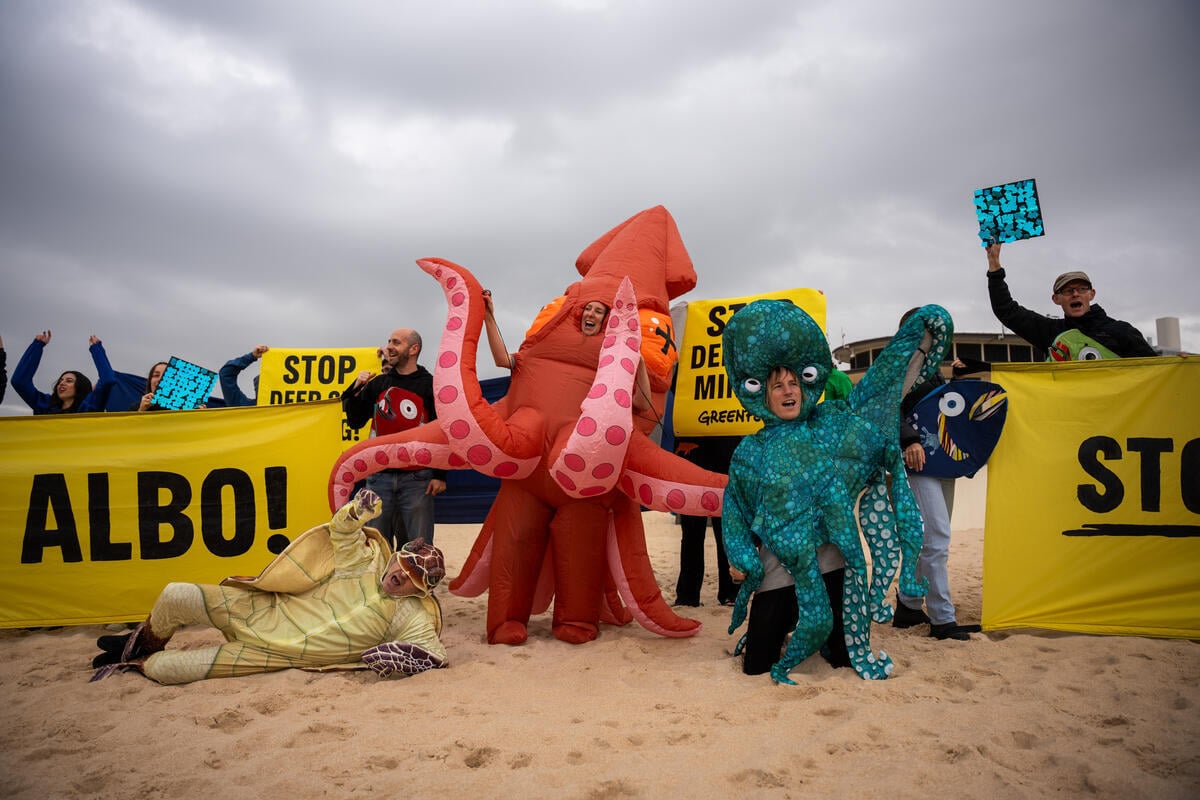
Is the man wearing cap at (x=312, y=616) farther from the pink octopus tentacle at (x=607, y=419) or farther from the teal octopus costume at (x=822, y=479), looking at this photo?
the teal octopus costume at (x=822, y=479)

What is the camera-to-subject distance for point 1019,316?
4.70 meters

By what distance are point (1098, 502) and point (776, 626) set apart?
211 cm

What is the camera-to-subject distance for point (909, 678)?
3.26 metres

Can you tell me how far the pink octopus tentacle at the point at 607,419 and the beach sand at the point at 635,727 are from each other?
941mm

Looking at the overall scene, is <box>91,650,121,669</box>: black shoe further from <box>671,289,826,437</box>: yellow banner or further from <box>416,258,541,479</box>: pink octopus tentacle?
<box>671,289,826,437</box>: yellow banner

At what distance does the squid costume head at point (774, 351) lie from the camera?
11.1ft

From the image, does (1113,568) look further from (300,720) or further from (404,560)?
(300,720)

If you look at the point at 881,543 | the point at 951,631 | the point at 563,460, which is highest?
the point at 563,460

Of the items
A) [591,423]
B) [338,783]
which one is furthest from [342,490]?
[338,783]

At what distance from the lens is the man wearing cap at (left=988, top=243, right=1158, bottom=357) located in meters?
4.42

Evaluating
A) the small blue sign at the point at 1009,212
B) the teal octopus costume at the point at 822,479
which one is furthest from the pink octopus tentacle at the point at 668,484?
the small blue sign at the point at 1009,212

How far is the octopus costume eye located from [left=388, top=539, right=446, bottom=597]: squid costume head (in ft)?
9.73

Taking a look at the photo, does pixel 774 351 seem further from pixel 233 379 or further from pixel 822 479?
pixel 233 379

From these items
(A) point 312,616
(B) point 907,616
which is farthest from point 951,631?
(A) point 312,616
